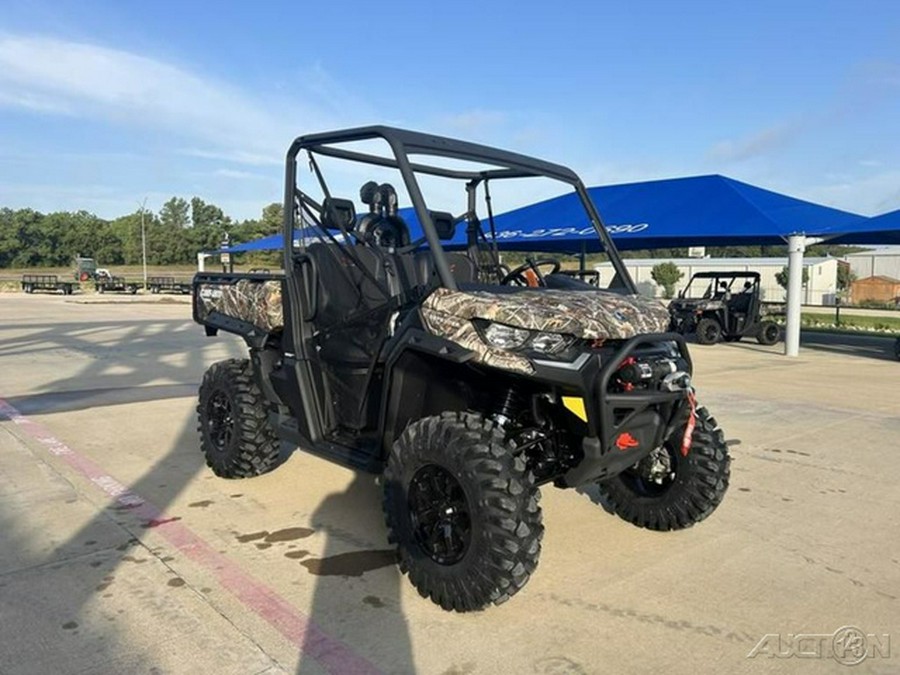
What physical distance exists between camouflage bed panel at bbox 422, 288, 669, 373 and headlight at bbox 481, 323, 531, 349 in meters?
0.03

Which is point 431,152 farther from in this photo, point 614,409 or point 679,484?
point 679,484

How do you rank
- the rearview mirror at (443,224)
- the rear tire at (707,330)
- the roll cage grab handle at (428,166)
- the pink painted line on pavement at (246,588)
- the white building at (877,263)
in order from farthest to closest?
the white building at (877,263)
the rear tire at (707,330)
the rearview mirror at (443,224)
the roll cage grab handle at (428,166)
the pink painted line on pavement at (246,588)

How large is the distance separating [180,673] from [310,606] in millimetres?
661

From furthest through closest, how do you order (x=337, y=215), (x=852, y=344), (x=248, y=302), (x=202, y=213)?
1. (x=202, y=213)
2. (x=852, y=344)
3. (x=248, y=302)
4. (x=337, y=215)

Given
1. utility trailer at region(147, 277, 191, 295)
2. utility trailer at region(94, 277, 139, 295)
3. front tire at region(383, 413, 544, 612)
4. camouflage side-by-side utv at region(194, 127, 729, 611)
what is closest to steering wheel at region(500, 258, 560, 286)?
camouflage side-by-side utv at region(194, 127, 729, 611)

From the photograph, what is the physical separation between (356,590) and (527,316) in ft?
4.94

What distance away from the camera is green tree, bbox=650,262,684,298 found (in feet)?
137

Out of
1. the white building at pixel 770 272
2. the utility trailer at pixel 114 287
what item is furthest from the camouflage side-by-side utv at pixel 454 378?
the utility trailer at pixel 114 287

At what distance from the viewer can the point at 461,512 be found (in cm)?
320

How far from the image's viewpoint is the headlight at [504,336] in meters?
3.14

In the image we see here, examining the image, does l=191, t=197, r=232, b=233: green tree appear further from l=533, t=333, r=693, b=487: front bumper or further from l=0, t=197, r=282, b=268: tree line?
l=533, t=333, r=693, b=487: front bumper

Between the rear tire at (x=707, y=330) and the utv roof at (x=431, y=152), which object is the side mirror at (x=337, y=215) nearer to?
the utv roof at (x=431, y=152)

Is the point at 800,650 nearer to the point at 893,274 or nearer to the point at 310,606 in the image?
the point at 310,606

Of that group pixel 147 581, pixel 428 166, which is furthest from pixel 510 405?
Answer: pixel 147 581
